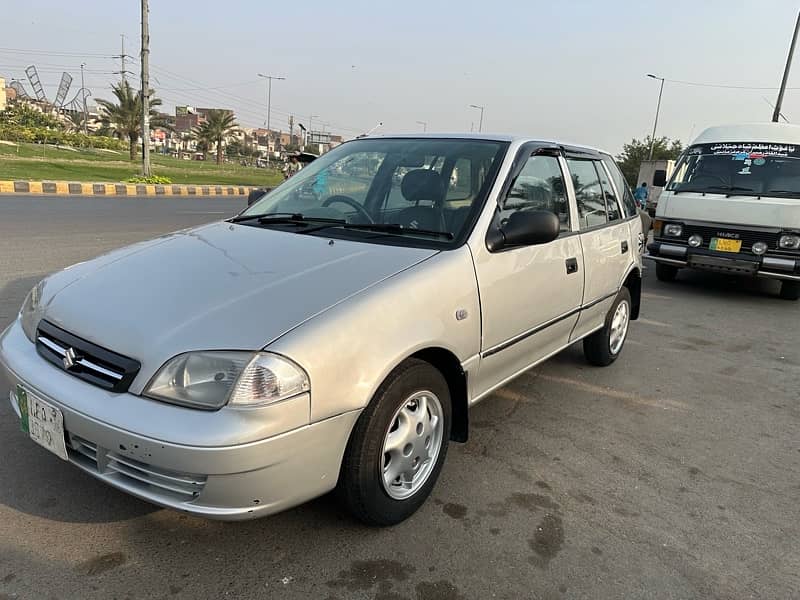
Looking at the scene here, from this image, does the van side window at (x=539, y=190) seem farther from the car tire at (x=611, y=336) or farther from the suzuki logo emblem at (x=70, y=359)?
the suzuki logo emblem at (x=70, y=359)

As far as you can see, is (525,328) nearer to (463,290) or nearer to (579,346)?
(463,290)

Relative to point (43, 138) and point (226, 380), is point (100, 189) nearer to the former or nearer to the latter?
point (226, 380)

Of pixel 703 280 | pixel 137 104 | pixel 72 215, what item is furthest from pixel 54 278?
pixel 137 104

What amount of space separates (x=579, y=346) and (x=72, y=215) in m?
10.6

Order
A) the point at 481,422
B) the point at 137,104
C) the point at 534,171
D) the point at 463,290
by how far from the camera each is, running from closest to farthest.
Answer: the point at 463,290 < the point at 534,171 < the point at 481,422 < the point at 137,104

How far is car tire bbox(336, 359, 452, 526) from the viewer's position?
7.34 ft

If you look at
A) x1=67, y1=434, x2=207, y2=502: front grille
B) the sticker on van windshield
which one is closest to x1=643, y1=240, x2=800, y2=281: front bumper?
the sticker on van windshield

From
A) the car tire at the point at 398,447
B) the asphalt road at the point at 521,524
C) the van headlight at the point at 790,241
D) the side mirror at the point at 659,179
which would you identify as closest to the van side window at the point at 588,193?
the asphalt road at the point at 521,524

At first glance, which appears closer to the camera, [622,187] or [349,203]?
[349,203]

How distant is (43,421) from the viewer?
2.21 meters

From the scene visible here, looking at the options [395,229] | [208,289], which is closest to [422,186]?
[395,229]

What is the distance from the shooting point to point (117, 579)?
2135mm

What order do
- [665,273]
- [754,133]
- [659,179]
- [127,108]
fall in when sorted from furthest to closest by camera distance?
[127,108] < [659,179] < [665,273] < [754,133]

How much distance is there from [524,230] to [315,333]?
129 centimetres
